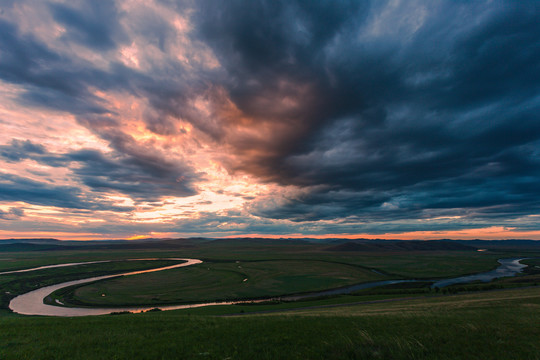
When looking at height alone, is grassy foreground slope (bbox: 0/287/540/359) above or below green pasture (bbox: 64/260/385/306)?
above

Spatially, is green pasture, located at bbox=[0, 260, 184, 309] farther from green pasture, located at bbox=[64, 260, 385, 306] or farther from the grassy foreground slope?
the grassy foreground slope

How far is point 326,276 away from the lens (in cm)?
10300

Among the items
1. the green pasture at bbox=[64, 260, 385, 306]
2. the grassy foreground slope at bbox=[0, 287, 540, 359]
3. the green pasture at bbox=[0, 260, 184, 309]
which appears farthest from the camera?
the green pasture at bbox=[0, 260, 184, 309]

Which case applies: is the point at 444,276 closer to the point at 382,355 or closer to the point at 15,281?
the point at 382,355

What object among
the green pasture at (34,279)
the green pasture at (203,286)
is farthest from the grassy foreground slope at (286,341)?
the green pasture at (34,279)

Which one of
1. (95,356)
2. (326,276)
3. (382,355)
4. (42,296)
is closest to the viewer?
(382,355)

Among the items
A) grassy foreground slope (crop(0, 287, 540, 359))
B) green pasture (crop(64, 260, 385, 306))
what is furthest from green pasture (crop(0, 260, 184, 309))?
grassy foreground slope (crop(0, 287, 540, 359))

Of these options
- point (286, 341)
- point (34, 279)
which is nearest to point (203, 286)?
point (34, 279)

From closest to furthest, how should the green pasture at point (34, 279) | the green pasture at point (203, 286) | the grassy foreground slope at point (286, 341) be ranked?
the grassy foreground slope at point (286, 341) < the green pasture at point (203, 286) < the green pasture at point (34, 279)

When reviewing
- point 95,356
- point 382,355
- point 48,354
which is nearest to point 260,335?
point 382,355

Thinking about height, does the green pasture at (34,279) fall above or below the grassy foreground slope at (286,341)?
below

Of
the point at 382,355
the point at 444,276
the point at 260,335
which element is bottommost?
the point at 444,276

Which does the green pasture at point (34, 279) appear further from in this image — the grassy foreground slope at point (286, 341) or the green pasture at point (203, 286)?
the grassy foreground slope at point (286, 341)

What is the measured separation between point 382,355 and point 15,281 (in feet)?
450
